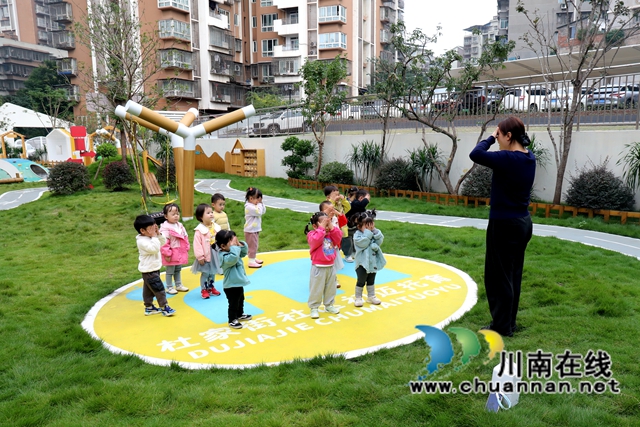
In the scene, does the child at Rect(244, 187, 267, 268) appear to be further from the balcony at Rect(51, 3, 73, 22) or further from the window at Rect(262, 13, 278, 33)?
the balcony at Rect(51, 3, 73, 22)

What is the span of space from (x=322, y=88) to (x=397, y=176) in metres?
4.80

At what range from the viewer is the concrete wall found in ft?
34.9

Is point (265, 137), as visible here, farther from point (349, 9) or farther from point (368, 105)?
point (349, 9)

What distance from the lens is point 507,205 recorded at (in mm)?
4070

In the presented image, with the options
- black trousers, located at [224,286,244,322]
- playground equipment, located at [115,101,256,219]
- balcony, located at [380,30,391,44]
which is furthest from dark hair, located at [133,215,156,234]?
balcony, located at [380,30,391,44]

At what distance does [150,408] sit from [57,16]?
59.9 metres

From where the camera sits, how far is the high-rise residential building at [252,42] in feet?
131

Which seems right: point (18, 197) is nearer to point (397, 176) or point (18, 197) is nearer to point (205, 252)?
point (397, 176)

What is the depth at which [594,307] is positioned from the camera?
495 centimetres

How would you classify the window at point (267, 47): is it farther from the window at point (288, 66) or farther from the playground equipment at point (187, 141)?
the playground equipment at point (187, 141)

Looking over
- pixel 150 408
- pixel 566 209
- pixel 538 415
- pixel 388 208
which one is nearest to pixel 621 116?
pixel 566 209

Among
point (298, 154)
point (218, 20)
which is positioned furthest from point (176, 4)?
point (298, 154)

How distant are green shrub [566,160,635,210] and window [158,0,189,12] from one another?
35854 mm

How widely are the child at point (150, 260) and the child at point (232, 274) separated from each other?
811 millimetres
